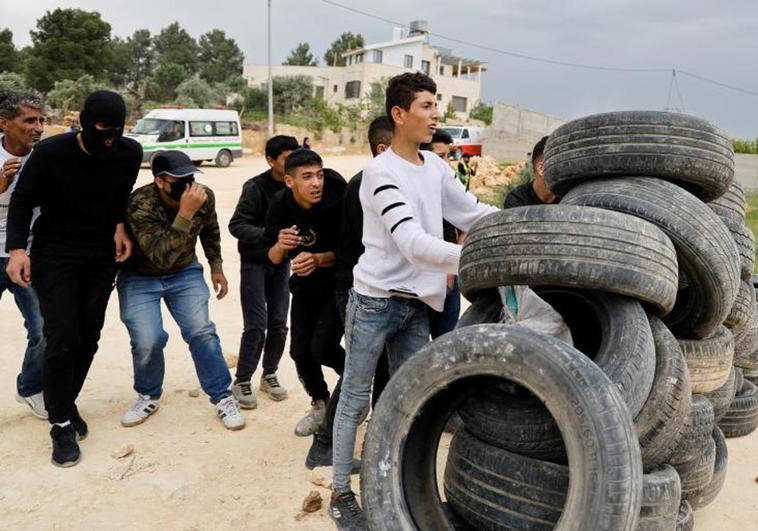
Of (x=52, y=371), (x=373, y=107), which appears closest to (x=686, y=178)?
(x=52, y=371)

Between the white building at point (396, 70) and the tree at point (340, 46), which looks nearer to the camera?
the white building at point (396, 70)

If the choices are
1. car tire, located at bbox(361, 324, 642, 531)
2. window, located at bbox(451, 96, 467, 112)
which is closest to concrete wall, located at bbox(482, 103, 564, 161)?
window, located at bbox(451, 96, 467, 112)

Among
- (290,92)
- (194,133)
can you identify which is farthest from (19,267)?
(290,92)

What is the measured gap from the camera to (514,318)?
335 centimetres

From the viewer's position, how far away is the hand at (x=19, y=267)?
13.7ft

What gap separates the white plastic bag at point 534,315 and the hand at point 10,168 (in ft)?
10.9

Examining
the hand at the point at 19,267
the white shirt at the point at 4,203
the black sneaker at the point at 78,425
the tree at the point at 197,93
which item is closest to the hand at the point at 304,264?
the hand at the point at 19,267

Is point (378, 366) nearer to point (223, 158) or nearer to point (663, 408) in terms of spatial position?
point (663, 408)

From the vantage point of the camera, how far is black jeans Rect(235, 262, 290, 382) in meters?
4.98

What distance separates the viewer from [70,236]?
14.1 feet

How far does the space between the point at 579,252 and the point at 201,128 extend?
2562 cm

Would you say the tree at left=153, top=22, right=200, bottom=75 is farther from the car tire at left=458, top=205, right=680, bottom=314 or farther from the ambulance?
the car tire at left=458, top=205, right=680, bottom=314

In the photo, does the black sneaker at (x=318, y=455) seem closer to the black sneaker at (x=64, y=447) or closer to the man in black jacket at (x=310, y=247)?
the man in black jacket at (x=310, y=247)

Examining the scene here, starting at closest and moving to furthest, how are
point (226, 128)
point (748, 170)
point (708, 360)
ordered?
point (708, 360) < point (748, 170) < point (226, 128)
